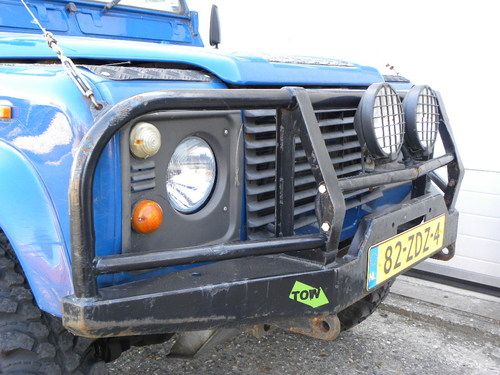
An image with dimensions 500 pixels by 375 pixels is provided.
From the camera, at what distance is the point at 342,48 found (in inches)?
182

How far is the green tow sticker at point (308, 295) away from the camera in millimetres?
1733

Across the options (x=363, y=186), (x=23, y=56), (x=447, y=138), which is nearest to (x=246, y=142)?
(x=363, y=186)

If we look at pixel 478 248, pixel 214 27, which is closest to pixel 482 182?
pixel 478 248

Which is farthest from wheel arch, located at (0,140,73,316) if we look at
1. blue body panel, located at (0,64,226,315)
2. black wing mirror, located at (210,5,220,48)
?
black wing mirror, located at (210,5,220,48)

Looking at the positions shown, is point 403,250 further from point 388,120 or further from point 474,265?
point 474,265

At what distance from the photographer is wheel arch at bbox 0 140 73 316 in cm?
157

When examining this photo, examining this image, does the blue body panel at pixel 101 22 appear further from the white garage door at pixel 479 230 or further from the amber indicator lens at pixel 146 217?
the white garage door at pixel 479 230

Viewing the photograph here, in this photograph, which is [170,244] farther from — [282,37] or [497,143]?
[282,37]

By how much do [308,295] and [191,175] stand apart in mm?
518

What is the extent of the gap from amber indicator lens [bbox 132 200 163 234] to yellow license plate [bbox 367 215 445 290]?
745 millimetres

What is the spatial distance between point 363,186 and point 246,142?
16.5 inches

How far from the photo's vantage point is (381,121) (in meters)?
1.99

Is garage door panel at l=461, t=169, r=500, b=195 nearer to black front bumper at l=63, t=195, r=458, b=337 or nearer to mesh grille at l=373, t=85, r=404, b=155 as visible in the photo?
mesh grille at l=373, t=85, r=404, b=155

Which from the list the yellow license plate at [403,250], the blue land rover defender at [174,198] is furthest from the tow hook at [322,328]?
the yellow license plate at [403,250]
